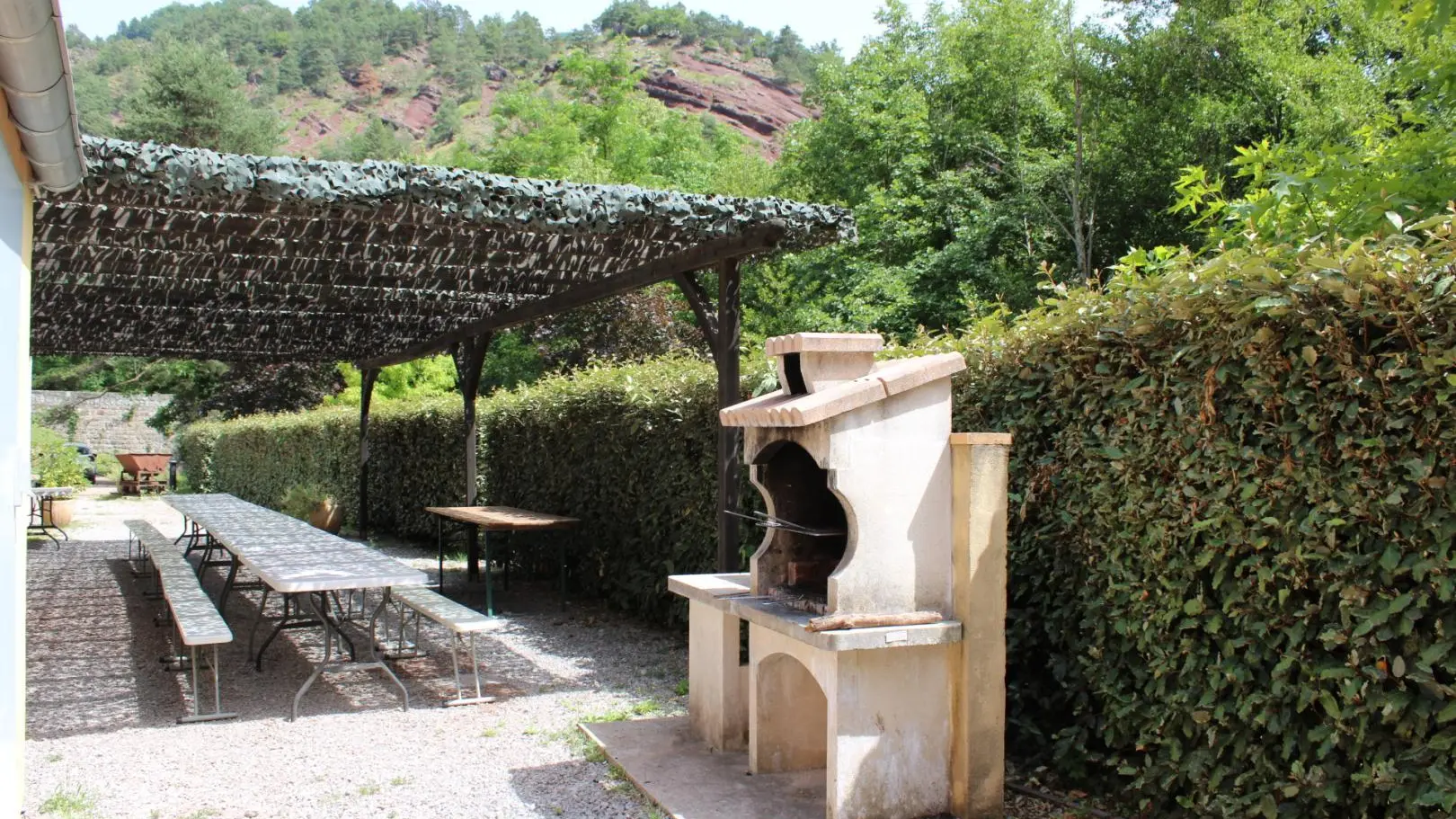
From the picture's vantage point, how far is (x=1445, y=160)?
5539mm

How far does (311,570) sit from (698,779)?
281 cm

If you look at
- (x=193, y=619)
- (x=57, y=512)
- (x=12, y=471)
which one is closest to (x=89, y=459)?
(x=57, y=512)

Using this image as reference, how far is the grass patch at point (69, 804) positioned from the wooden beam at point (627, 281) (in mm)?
3808

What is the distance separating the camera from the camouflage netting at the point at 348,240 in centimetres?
479

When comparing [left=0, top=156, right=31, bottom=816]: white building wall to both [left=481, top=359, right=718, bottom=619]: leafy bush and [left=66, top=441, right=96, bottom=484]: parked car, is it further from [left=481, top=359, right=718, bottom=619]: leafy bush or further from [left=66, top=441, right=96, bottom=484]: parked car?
[left=66, top=441, right=96, bottom=484]: parked car

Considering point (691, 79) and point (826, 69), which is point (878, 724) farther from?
point (691, 79)

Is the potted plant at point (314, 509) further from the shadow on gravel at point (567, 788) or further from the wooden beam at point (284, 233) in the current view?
the shadow on gravel at point (567, 788)

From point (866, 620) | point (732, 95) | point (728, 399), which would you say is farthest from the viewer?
point (732, 95)

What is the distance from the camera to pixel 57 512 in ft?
53.6

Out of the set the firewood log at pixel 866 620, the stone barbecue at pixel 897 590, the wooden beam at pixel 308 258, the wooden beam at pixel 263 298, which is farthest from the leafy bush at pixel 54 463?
the firewood log at pixel 866 620

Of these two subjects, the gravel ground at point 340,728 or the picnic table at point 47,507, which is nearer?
the gravel ground at point 340,728

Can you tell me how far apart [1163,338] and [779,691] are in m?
2.01

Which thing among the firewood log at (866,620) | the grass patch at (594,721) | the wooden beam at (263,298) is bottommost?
the grass patch at (594,721)

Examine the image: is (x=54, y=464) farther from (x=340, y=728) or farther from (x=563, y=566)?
(x=340, y=728)
